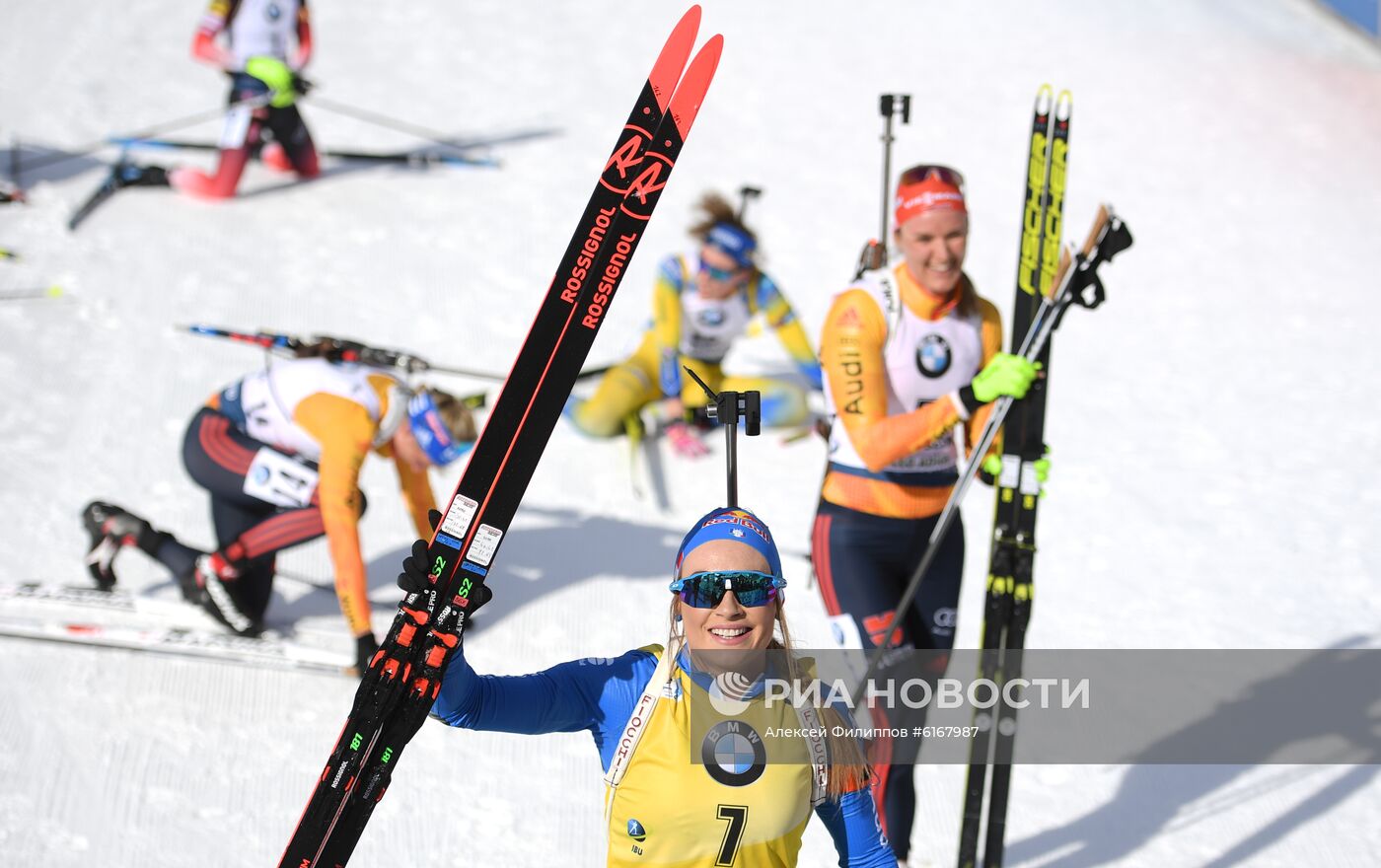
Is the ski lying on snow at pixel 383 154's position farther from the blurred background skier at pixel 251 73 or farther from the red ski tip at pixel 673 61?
the red ski tip at pixel 673 61

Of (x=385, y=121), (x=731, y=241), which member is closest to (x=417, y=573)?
(x=731, y=241)

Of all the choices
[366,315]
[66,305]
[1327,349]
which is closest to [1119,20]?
A: [1327,349]

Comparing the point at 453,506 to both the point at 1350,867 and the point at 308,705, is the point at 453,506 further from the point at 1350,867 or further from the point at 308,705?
the point at 1350,867

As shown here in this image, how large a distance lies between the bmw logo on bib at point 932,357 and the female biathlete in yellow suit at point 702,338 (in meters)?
2.54

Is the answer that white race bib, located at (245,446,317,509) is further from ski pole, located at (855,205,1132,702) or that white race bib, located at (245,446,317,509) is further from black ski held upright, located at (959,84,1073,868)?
black ski held upright, located at (959,84,1073,868)

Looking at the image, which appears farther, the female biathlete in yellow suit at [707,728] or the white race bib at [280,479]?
the white race bib at [280,479]

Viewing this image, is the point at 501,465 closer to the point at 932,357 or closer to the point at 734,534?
the point at 734,534

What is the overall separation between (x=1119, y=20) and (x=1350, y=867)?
408 inches

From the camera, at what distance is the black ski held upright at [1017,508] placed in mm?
4270

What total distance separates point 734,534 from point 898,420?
1590 millimetres

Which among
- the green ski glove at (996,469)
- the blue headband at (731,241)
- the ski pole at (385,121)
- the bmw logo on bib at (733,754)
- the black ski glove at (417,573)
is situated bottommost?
the bmw logo on bib at (733,754)

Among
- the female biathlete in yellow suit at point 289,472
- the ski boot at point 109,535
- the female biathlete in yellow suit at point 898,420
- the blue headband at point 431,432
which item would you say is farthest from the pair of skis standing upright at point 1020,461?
the ski boot at point 109,535

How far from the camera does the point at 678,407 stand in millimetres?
7539

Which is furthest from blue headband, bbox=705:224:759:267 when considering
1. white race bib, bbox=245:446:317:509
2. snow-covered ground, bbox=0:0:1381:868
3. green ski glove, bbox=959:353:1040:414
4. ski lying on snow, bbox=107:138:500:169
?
ski lying on snow, bbox=107:138:500:169
